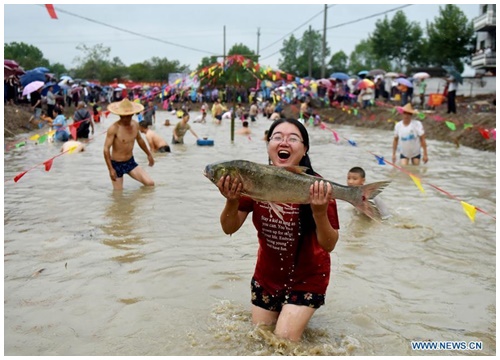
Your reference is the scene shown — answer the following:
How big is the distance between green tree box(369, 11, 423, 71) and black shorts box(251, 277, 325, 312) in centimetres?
5497

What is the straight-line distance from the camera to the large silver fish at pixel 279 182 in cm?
312

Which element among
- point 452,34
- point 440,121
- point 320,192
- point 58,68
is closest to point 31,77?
Result: point 440,121

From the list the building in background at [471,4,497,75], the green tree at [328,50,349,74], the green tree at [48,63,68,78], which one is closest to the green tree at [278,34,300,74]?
the green tree at [328,50,349,74]

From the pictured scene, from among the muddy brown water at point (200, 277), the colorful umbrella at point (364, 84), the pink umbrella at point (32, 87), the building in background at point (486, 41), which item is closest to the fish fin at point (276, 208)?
the muddy brown water at point (200, 277)

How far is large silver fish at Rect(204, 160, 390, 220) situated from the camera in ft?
10.2

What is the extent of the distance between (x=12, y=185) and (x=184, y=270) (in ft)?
20.0

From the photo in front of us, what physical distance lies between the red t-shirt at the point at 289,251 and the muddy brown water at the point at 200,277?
1.31ft

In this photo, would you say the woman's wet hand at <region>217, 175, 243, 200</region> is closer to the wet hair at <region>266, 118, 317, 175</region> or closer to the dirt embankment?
the wet hair at <region>266, 118, 317, 175</region>

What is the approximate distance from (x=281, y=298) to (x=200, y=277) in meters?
1.65

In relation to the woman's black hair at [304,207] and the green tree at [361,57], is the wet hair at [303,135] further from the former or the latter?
the green tree at [361,57]

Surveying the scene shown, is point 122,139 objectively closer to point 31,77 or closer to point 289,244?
point 289,244

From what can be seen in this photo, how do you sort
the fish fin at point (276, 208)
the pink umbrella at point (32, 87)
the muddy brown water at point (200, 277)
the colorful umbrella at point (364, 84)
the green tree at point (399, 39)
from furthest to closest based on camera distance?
the green tree at point (399, 39) < the colorful umbrella at point (364, 84) < the pink umbrella at point (32, 87) < the muddy brown water at point (200, 277) < the fish fin at point (276, 208)

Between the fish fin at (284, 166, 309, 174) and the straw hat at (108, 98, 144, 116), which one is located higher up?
the fish fin at (284, 166, 309, 174)

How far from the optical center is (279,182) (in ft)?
10.3
